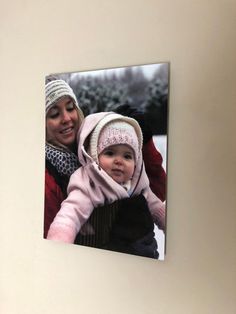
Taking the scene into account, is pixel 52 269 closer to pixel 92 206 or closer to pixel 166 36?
pixel 92 206

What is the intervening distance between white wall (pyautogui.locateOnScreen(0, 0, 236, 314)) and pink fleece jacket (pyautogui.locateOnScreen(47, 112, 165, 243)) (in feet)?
0.29

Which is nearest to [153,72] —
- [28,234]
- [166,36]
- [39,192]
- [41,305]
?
[166,36]

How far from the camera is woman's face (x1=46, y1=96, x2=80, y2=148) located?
1226mm

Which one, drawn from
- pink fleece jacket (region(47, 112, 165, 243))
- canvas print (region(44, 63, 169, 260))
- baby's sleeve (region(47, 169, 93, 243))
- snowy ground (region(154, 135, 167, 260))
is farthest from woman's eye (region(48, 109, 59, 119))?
snowy ground (region(154, 135, 167, 260))

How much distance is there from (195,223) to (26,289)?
81 cm

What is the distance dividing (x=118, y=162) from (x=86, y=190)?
17 cm

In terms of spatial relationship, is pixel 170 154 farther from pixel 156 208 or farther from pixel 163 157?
pixel 156 208

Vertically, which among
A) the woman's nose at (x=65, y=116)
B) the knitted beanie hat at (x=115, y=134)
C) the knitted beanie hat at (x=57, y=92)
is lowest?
the knitted beanie hat at (x=115, y=134)

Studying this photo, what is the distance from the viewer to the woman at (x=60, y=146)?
47.9 inches

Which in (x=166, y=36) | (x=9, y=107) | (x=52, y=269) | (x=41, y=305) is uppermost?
(x=166, y=36)

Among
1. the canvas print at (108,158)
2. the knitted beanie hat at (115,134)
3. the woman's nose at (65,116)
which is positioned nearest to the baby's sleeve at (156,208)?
the canvas print at (108,158)

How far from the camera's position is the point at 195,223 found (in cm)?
102

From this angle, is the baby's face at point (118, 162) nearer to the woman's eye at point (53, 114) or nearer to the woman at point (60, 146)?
the woman at point (60, 146)

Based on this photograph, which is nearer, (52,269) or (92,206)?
(92,206)
